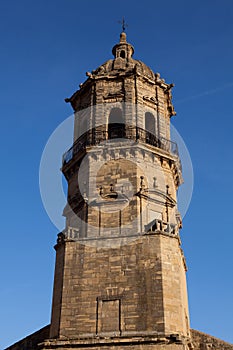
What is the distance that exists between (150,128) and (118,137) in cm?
198

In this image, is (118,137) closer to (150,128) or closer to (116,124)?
(116,124)

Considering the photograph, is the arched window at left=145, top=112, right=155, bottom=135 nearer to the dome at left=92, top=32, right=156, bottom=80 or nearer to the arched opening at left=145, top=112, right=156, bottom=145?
the arched opening at left=145, top=112, right=156, bottom=145

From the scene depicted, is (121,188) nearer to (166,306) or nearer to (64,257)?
(64,257)

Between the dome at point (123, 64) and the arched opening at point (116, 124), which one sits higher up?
the dome at point (123, 64)

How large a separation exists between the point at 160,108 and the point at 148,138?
91.8 inches

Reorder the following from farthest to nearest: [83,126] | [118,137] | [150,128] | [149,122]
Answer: [83,126] → [149,122] → [150,128] → [118,137]

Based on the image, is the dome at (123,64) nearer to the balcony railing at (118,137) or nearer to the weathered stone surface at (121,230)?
the weathered stone surface at (121,230)

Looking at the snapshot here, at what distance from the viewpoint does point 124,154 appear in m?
21.9

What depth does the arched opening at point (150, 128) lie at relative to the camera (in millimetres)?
23125

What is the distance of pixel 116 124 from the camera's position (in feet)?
77.7

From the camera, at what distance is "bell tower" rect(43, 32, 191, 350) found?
58.3 ft

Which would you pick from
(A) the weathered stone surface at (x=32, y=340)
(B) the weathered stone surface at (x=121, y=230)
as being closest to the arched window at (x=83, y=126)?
(B) the weathered stone surface at (x=121, y=230)

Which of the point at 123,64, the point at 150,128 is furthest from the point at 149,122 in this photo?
the point at 123,64

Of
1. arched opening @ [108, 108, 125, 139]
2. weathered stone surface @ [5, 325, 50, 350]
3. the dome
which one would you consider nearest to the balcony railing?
arched opening @ [108, 108, 125, 139]
